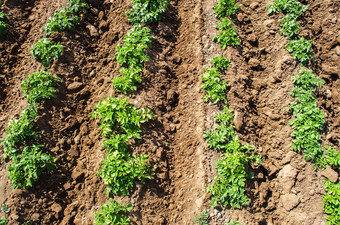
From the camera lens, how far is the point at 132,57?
5.20m

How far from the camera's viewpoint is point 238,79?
5344mm

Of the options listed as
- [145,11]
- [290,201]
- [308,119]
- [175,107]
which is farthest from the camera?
[145,11]

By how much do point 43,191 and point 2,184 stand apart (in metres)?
0.69

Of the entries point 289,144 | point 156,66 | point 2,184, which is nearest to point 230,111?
point 289,144

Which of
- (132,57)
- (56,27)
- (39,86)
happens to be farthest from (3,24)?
(132,57)

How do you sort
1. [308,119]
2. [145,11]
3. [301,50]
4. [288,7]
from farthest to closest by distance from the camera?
[288,7]
[145,11]
[301,50]
[308,119]

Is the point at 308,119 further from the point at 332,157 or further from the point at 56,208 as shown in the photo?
the point at 56,208

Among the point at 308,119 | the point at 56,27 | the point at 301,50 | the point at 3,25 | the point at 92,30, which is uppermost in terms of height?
the point at 3,25

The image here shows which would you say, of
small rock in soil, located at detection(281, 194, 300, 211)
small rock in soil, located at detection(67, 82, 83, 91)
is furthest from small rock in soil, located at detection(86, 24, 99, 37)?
small rock in soil, located at detection(281, 194, 300, 211)

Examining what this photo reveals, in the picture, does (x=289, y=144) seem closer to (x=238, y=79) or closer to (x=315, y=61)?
(x=238, y=79)

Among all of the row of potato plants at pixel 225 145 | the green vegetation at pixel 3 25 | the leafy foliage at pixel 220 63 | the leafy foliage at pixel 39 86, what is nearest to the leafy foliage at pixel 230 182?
the row of potato plants at pixel 225 145

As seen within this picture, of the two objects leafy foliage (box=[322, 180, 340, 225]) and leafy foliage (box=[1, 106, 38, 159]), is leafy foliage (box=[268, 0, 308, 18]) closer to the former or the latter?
leafy foliage (box=[322, 180, 340, 225])

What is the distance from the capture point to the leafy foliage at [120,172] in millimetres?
4305

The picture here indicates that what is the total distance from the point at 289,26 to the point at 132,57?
3.36 m
